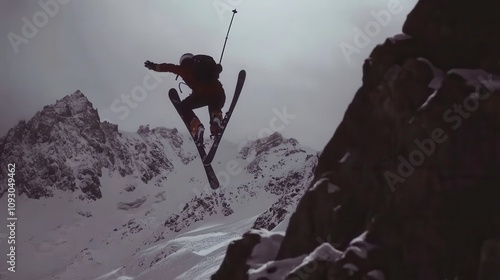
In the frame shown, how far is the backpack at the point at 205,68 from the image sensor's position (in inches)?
476

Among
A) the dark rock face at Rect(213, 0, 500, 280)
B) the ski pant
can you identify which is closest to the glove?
the ski pant

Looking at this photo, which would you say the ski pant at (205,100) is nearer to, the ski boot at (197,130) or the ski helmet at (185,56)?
the ski boot at (197,130)

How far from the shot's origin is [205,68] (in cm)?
1221

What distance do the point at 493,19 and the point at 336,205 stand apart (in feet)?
17.9

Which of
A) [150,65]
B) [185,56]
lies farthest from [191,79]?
[150,65]

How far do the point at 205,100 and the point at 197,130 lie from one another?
81cm

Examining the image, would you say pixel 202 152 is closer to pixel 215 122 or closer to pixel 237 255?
pixel 215 122

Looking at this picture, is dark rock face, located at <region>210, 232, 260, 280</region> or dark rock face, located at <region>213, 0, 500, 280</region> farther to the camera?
dark rock face, located at <region>210, 232, 260, 280</region>

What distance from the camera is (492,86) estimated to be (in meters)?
10.4

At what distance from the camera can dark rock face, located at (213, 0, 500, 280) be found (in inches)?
405

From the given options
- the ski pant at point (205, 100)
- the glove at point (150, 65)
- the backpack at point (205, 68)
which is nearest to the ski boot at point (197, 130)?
the ski pant at point (205, 100)

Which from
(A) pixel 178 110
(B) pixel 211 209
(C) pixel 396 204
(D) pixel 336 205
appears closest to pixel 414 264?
(C) pixel 396 204

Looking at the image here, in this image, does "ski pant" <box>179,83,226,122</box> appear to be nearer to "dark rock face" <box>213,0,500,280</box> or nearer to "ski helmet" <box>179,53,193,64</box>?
"ski helmet" <box>179,53,193,64</box>

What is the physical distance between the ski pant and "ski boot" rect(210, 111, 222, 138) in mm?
65
